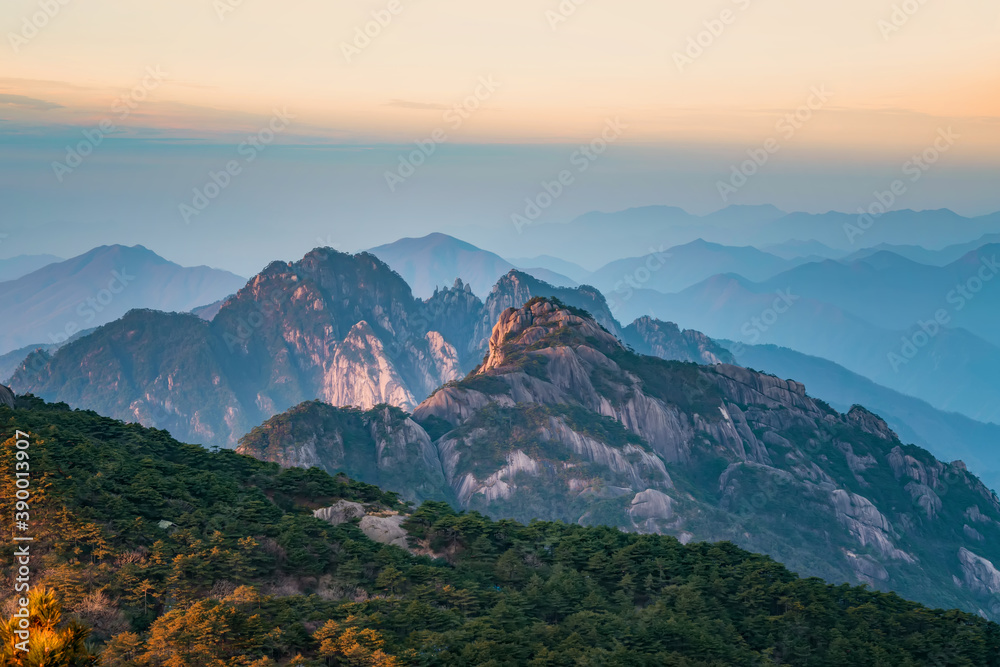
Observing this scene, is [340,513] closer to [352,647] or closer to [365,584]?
[365,584]

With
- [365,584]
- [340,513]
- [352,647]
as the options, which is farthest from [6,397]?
[352,647]

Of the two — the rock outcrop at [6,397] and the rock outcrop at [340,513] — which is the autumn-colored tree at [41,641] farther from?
the rock outcrop at [6,397]

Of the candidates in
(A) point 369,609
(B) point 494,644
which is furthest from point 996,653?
(A) point 369,609

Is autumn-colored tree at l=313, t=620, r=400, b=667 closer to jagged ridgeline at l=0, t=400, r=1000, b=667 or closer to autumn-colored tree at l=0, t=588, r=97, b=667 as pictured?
jagged ridgeline at l=0, t=400, r=1000, b=667

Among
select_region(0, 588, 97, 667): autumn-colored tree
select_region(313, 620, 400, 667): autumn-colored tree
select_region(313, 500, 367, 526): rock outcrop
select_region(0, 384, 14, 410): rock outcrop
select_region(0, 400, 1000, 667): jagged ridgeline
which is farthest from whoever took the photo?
select_region(0, 384, 14, 410): rock outcrop

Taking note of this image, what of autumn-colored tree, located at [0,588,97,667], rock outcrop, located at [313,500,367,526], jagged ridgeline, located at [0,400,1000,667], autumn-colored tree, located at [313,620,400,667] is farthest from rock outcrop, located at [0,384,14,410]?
autumn-colored tree, located at [0,588,97,667]

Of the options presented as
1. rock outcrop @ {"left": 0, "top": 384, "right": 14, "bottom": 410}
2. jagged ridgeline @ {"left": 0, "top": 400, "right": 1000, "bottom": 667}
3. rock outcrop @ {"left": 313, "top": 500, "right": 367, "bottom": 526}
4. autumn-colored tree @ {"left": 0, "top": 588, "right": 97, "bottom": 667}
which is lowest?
autumn-colored tree @ {"left": 0, "top": 588, "right": 97, "bottom": 667}

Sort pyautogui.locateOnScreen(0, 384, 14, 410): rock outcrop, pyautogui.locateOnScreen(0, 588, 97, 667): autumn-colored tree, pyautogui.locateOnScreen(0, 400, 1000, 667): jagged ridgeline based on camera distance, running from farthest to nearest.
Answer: pyautogui.locateOnScreen(0, 384, 14, 410): rock outcrop, pyautogui.locateOnScreen(0, 400, 1000, 667): jagged ridgeline, pyautogui.locateOnScreen(0, 588, 97, 667): autumn-colored tree

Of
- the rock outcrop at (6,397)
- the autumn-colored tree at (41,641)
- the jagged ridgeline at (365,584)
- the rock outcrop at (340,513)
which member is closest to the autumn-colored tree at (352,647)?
the jagged ridgeline at (365,584)

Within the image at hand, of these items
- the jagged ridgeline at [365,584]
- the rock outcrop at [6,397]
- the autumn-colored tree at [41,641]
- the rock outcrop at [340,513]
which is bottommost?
the autumn-colored tree at [41,641]
